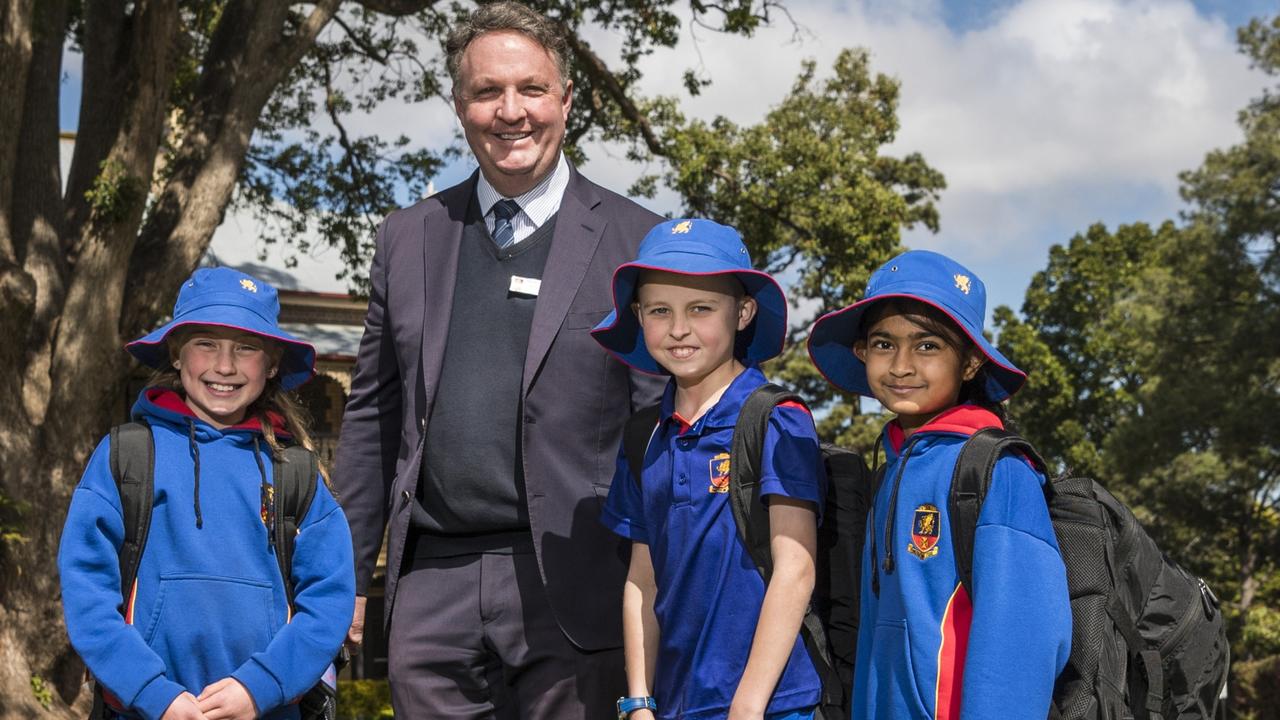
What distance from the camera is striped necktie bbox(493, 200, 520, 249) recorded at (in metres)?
3.80

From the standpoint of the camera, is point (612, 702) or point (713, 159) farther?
point (713, 159)

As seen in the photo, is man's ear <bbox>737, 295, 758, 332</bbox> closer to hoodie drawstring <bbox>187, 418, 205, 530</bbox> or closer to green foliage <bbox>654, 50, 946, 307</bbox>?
hoodie drawstring <bbox>187, 418, 205, 530</bbox>

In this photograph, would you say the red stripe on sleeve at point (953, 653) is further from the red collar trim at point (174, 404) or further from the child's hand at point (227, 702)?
the red collar trim at point (174, 404)

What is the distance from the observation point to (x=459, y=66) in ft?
12.6

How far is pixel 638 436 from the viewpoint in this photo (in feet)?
11.1

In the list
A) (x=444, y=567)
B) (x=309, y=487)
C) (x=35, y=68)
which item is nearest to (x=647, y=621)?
(x=444, y=567)

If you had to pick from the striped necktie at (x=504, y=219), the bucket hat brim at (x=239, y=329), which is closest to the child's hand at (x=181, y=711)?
the bucket hat brim at (x=239, y=329)

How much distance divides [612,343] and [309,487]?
908 mm

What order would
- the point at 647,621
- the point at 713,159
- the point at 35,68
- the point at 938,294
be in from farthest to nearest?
the point at 713,159 → the point at 35,68 → the point at 647,621 → the point at 938,294

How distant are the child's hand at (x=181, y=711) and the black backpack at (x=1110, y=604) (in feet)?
5.99

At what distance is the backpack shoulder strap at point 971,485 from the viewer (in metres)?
2.69

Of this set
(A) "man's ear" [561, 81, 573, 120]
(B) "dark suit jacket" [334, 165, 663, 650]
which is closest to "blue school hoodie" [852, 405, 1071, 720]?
(B) "dark suit jacket" [334, 165, 663, 650]

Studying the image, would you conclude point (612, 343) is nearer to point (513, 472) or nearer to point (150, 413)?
point (513, 472)

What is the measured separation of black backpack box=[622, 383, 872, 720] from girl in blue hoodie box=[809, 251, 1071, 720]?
0.09m
